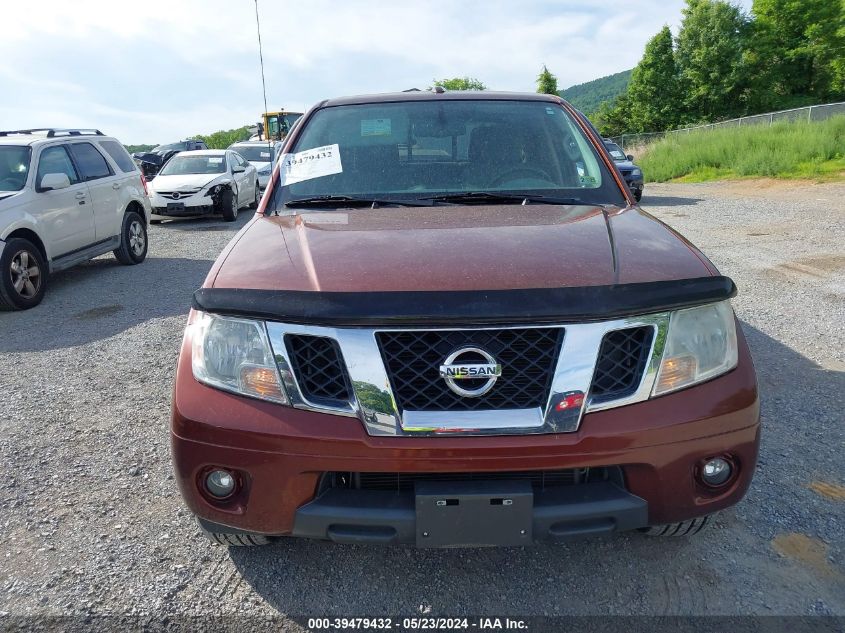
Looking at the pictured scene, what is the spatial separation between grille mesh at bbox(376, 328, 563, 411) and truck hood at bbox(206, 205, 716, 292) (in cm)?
15

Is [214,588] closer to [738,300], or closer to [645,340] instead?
[645,340]

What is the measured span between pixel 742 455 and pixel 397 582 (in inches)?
49.0

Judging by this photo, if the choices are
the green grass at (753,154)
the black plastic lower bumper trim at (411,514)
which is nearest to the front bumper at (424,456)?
the black plastic lower bumper trim at (411,514)

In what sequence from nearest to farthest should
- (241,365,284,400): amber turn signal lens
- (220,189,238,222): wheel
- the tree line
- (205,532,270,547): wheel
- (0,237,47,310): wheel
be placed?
(241,365,284,400): amber turn signal lens, (205,532,270,547): wheel, (0,237,47,310): wheel, (220,189,238,222): wheel, the tree line

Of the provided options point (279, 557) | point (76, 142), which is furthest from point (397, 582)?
point (76, 142)

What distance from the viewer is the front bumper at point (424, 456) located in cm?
185

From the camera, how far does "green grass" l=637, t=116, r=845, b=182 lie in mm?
19359

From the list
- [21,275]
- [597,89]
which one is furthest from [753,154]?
[597,89]

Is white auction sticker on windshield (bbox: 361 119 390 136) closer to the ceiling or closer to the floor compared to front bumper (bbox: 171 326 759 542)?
closer to the ceiling

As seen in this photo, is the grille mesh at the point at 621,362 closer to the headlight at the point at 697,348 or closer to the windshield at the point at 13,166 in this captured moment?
the headlight at the point at 697,348

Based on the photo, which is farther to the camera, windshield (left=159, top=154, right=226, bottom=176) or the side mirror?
windshield (left=159, top=154, right=226, bottom=176)

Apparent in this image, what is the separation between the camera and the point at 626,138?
35531mm

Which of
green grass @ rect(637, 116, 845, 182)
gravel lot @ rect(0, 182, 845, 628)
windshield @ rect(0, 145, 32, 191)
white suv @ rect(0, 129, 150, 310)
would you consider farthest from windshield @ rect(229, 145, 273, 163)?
green grass @ rect(637, 116, 845, 182)

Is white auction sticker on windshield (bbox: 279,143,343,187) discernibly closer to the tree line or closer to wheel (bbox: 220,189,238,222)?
wheel (bbox: 220,189,238,222)
